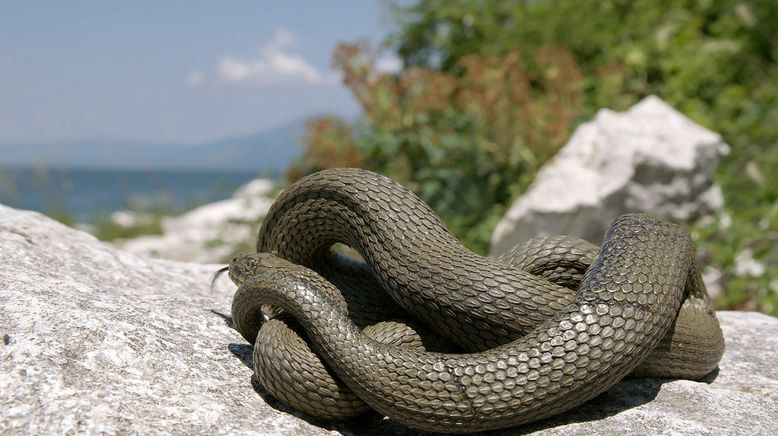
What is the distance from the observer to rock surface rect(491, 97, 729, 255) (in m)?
8.30

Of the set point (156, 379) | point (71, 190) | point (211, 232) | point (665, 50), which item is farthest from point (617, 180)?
point (71, 190)

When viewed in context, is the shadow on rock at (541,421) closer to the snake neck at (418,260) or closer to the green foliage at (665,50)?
the snake neck at (418,260)

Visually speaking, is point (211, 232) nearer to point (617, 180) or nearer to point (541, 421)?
point (617, 180)

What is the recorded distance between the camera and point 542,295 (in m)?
3.32

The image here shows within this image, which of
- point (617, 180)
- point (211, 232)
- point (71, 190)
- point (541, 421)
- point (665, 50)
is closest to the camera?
point (541, 421)

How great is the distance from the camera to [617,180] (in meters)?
8.30

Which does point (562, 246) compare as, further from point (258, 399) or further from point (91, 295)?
point (91, 295)

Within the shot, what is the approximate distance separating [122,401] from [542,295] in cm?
188

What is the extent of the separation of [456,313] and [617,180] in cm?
559

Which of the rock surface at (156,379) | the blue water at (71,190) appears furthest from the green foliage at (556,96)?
the blue water at (71,190)

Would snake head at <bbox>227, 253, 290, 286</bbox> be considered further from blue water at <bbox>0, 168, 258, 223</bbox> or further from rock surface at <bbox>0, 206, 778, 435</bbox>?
blue water at <bbox>0, 168, 258, 223</bbox>

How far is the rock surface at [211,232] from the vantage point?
1132 cm

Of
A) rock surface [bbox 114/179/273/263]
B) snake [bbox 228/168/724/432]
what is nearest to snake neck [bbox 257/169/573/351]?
snake [bbox 228/168/724/432]

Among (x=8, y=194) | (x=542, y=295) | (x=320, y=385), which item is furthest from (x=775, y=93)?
(x=8, y=194)
